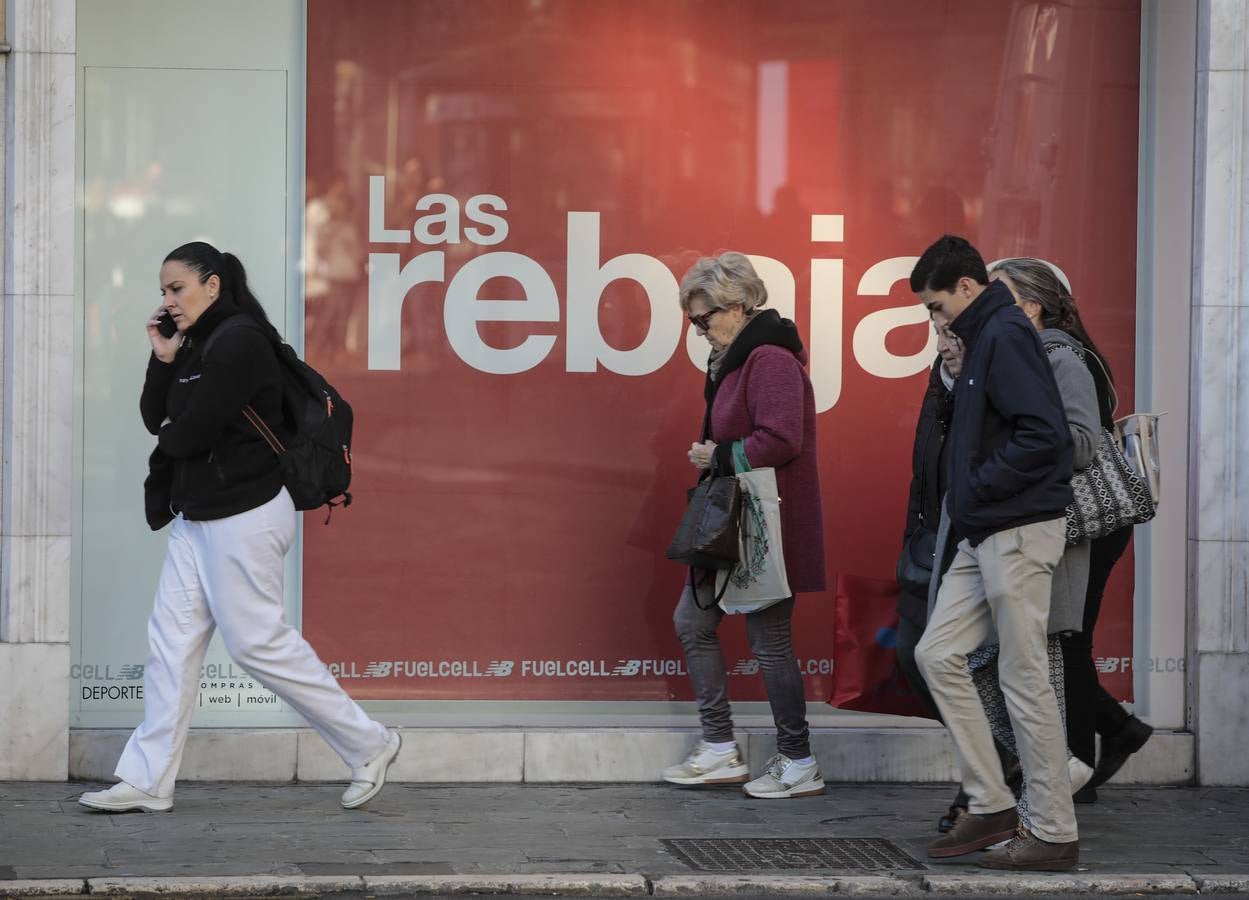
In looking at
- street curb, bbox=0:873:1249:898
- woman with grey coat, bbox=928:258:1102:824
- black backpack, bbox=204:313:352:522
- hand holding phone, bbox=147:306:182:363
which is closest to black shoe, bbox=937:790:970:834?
woman with grey coat, bbox=928:258:1102:824

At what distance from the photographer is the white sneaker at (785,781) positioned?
23.3 feet

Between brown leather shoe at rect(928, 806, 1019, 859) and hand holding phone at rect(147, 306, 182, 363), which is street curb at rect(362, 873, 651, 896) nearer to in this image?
brown leather shoe at rect(928, 806, 1019, 859)

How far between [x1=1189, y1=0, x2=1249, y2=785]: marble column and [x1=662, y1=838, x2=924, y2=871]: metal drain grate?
2095 mm

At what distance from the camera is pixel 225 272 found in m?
6.57

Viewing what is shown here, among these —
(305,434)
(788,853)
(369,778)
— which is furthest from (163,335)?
(788,853)

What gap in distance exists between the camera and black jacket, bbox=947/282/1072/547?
18.6ft

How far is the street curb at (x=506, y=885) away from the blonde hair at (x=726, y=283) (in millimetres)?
2407

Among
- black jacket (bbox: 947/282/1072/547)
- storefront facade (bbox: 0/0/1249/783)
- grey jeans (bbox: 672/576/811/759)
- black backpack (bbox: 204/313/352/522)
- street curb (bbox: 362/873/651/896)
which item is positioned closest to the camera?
street curb (bbox: 362/873/651/896)

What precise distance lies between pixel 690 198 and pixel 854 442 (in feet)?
4.21

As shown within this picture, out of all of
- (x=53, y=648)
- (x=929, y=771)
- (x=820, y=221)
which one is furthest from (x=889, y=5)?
(x=53, y=648)

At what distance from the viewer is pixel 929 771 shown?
300 inches

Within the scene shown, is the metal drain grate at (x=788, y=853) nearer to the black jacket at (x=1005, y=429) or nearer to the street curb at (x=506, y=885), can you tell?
the street curb at (x=506, y=885)

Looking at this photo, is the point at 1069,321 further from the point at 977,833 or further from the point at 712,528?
the point at 977,833

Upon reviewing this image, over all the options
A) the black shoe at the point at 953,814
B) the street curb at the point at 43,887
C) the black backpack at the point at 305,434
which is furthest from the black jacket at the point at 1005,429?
the street curb at the point at 43,887
